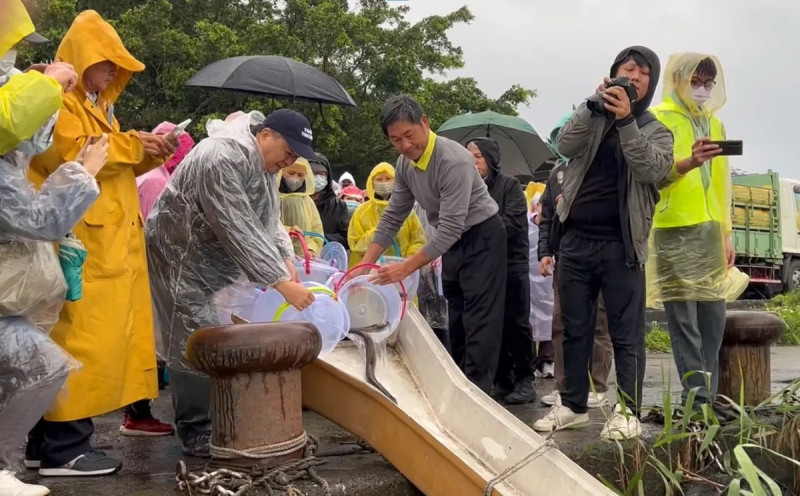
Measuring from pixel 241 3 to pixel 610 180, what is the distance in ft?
55.4

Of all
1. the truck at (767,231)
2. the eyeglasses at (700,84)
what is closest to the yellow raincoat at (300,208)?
the eyeglasses at (700,84)

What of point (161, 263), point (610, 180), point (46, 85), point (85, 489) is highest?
point (46, 85)

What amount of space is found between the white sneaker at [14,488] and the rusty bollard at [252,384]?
0.59 metres

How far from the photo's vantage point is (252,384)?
2.87 meters

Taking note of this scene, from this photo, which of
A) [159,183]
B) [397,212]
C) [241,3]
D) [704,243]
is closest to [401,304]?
[397,212]

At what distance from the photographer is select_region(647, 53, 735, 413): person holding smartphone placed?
3.91 m

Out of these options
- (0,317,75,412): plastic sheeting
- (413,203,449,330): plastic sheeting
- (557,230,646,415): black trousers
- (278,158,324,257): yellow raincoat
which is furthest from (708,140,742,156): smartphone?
(0,317,75,412): plastic sheeting

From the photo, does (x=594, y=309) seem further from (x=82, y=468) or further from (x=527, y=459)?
(x=82, y=468)

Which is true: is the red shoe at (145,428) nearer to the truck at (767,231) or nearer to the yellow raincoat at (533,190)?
the yellow raincoat at (533,190)

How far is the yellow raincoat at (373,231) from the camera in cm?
553

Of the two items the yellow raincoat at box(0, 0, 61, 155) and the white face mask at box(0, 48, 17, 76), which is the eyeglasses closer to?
the yellow raincoat at box(0, 0, 61, 155)

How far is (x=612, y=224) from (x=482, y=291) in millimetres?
825

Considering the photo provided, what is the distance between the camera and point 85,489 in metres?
2.84

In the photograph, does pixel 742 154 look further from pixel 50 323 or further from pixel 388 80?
pixel 388 80
